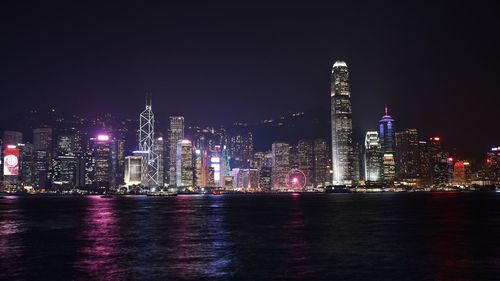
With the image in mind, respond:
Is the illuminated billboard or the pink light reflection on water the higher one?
the illuminated billboard

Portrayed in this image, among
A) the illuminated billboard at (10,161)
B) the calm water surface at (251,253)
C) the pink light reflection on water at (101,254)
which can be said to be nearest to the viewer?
the pink light reflection on water at (101,254)

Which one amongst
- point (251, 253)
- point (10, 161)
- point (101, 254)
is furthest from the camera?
point (10, 161)

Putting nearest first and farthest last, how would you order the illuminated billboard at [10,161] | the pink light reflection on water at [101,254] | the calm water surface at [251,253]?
the pink light reflection on water at [101,254]
the calm water surface at [251,253]
the illuminated billboard at [10,161]

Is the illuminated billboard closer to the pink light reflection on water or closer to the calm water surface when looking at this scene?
the calm water surface

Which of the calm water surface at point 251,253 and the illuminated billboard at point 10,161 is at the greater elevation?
the illuminated billboard at point 10,161

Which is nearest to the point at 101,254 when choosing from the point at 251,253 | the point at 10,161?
the point at 251,253

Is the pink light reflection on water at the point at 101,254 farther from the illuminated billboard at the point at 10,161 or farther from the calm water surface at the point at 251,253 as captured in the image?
the illuminated billboard at the point at 10,161

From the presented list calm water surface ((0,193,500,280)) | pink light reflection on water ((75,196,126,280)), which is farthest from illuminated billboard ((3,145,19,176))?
pink light reflection on water ((75,196,126,280))

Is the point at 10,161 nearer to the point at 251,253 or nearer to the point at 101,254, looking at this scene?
the point at 101,254

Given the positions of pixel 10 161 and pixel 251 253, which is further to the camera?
pixel 10 161

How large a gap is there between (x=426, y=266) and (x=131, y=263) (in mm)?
19659

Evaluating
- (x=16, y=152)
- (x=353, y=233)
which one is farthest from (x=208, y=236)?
(x=16, y=152)

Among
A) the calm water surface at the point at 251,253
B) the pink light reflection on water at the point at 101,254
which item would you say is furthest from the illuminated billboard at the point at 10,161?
the pink light reflection on water at the point at 101,254

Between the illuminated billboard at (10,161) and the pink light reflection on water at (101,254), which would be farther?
the illuminated billboard at (10,161)
